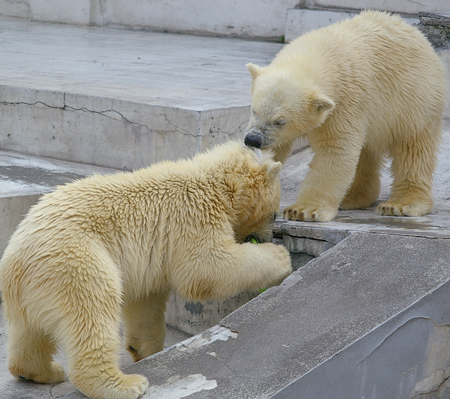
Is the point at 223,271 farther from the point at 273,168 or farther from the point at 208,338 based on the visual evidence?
the point at 273,168

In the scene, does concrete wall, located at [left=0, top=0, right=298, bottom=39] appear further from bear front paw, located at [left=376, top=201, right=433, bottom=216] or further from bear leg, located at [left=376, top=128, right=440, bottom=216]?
bear front paw, located at [left=376, top=201, right=433, bottom=216]

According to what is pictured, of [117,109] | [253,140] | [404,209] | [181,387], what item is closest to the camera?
[181,387]

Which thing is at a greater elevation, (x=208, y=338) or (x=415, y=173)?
(x=415, y=173)

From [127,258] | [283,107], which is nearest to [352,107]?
[283,107]

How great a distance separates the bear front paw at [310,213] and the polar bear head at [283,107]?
41 centimetres

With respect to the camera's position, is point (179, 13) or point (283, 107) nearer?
point (283, 107)

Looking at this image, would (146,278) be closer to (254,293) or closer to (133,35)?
(254,293)

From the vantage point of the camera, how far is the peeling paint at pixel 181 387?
236 cm

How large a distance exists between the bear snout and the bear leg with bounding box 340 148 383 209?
1049 mm

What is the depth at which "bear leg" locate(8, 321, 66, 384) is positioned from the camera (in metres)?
2.65

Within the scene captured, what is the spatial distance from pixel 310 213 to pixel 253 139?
0.55 meters

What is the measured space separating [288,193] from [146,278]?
185 centimetres

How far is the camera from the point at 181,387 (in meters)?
2.39

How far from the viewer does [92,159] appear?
4.62 meters
